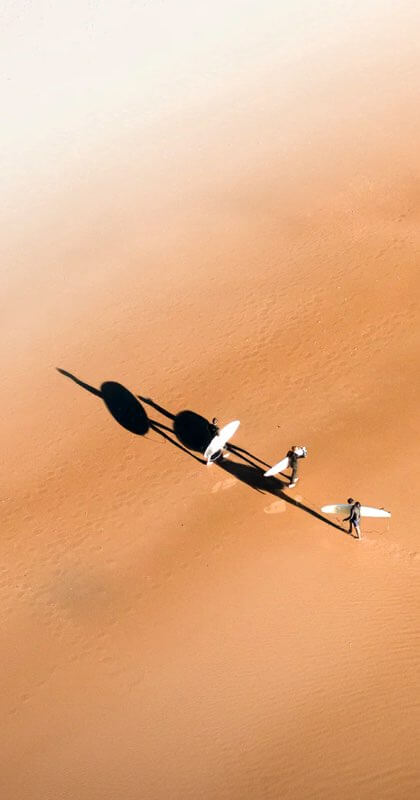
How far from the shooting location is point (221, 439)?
42.4ft

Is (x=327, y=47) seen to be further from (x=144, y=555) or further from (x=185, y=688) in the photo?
(x=185, y=688)

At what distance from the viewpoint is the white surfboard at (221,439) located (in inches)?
507

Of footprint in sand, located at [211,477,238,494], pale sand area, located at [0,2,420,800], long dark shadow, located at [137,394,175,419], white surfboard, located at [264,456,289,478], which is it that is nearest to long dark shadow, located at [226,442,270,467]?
pale sand area, located at [0,2,420,800]

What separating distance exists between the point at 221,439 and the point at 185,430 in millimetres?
1379

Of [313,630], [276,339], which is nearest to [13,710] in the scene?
[313,630]

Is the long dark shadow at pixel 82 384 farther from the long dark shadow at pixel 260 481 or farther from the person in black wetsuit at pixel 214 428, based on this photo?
the long dark shadow at pixel 260 481

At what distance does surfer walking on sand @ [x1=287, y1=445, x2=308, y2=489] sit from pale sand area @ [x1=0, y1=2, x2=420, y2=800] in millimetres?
269

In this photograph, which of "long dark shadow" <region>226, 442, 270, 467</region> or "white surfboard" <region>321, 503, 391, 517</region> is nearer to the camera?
"white surfboard" <region>321, 503, 391, 517</region>

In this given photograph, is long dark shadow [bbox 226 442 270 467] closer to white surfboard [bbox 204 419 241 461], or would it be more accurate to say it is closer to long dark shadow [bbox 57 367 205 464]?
white surfboard [bbox 204 419 241 461]

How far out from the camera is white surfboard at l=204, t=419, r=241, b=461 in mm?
12867

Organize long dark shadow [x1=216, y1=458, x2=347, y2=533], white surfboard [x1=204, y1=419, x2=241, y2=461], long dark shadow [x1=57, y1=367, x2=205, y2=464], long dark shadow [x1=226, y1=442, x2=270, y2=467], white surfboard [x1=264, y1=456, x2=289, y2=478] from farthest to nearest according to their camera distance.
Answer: long dark shadow [x1=57, y1=367, x2=205, y2=464], long dark shadow [x1=226, y1=442, x2=270, y2=467], white surfboard [x1=204, y1=419, x2=241, y2=461], long dark shadow [x1=216, y1=458, x2=347, y2=533], white surfboard [x1=264, y1=456, x2=289, y2=478]

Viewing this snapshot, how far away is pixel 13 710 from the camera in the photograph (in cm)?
1053

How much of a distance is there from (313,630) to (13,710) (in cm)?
484

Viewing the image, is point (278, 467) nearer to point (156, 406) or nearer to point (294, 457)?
point (294, 457)
